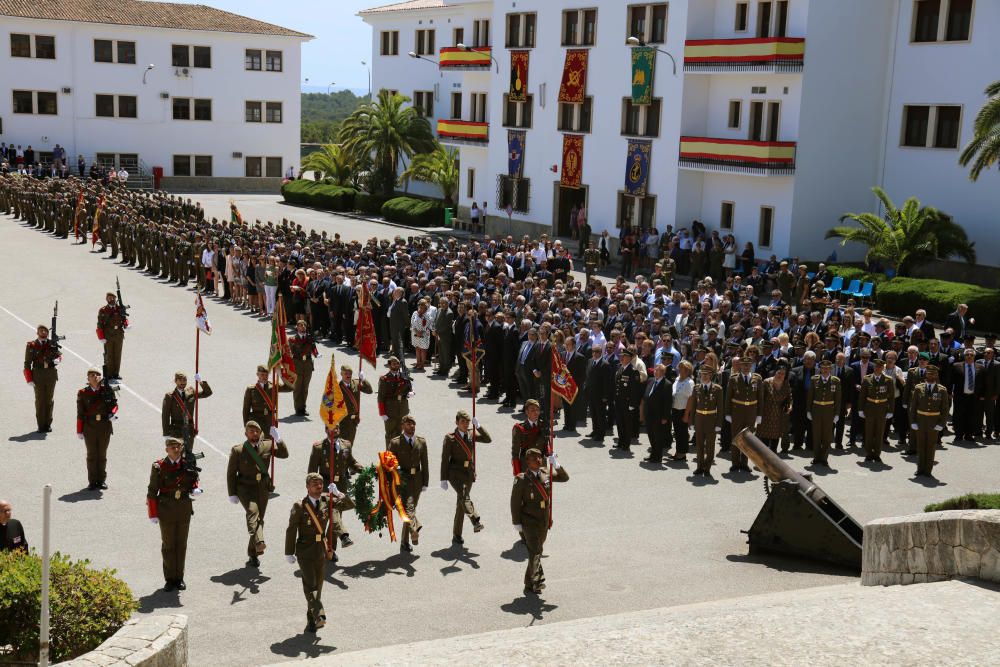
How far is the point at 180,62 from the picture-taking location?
64188mm

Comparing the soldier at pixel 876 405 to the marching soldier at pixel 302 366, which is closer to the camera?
the soldier at pixel 876 405

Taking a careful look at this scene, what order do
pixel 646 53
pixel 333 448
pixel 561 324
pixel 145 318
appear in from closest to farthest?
pixel 333 448 < pixel 561 324 < pixel 145 318 < pixel 646 53

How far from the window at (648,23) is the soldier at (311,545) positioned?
97.2ft

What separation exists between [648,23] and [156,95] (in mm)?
34231

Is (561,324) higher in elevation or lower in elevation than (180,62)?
lower

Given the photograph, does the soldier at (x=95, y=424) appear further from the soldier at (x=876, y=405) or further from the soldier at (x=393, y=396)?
the soldier at (x=876, y=405)

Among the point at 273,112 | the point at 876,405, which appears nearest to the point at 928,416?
the point at 876,405

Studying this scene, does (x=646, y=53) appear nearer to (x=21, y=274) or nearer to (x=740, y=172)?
(x=740, y=172)

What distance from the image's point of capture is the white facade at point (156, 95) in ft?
201

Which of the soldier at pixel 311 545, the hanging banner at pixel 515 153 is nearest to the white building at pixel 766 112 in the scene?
the hanging banner at pixel 515 153

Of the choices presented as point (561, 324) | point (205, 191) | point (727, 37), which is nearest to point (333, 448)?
point (561, 324)

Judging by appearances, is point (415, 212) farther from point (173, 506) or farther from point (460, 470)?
point (173, 506)

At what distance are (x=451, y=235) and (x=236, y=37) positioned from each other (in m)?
25.3

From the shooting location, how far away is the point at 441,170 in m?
50.1
